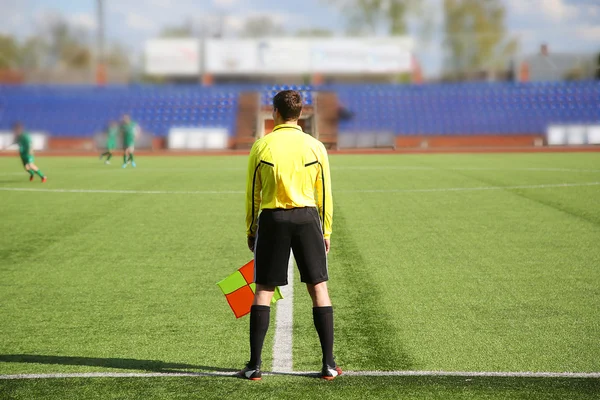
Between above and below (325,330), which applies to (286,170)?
above

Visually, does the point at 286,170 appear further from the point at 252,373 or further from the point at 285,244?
the point at 252,373

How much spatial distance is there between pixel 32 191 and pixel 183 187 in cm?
360

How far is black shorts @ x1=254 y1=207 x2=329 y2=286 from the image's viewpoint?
5199 millimetres

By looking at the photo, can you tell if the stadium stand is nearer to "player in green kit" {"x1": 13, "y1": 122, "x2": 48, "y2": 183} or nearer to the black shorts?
"player in green kit" {"x1": 13, "y1": 122, "x2": 48, "y2": 183}

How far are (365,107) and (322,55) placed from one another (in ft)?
26.3

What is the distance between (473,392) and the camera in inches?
193

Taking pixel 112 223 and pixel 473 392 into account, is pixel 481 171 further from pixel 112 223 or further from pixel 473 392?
pixel 473 392

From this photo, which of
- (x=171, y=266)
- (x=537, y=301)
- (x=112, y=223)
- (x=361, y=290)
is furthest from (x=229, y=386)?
(x=112, y=223)

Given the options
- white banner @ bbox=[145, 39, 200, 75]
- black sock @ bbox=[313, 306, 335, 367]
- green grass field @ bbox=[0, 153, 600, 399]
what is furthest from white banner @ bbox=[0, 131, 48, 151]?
black sock @ bbox=[313, 306, 335, 367]

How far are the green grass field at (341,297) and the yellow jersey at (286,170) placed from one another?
120 cm

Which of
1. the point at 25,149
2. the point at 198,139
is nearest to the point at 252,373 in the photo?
the point at 25,149

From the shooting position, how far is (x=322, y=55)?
178 ft

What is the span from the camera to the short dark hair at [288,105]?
5.18 metres

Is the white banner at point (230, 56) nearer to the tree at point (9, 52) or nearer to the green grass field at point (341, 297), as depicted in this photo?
the tree at point (9, 52)
